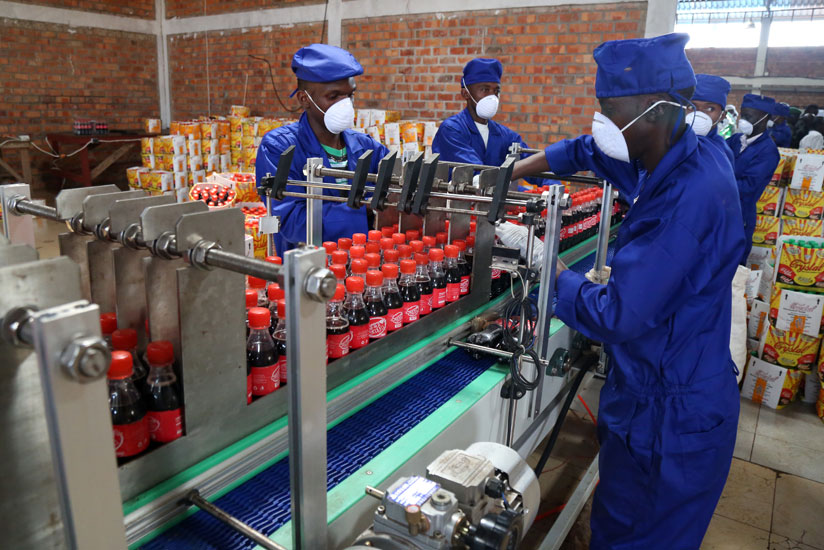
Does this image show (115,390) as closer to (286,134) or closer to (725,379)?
(725,379)

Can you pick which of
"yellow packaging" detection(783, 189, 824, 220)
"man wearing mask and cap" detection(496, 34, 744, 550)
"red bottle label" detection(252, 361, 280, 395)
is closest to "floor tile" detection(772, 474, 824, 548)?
"man wearing mask and cap" detection(496, 34, 744, 550)

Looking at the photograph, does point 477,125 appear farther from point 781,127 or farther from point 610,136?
point 781,127

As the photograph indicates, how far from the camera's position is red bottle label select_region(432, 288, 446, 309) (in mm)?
1747

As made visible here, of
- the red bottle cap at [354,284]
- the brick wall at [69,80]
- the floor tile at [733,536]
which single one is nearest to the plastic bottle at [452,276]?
the red bottle cap at [354,284]

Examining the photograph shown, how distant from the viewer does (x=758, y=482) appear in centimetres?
287

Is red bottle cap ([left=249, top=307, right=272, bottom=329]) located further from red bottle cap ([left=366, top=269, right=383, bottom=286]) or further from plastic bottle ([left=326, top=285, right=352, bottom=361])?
red bottle cap ([left=366, top=269, right=383, bottom=286])

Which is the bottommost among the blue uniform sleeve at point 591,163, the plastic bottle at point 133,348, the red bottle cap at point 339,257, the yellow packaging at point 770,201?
the yellow packaging at point 770,201

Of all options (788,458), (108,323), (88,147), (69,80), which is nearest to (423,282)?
(108,323)

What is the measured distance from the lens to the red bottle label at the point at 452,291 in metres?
1.82

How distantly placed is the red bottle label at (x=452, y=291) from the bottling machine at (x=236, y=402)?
31mm

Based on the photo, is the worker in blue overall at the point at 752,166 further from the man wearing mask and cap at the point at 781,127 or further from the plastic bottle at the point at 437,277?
the plastic bottle at the point at 437,277

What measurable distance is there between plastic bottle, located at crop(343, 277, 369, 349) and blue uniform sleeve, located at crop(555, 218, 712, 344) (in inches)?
22.6

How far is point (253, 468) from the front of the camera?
1.15 metres

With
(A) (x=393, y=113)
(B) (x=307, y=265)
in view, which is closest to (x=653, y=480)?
(B) (x=307, y=265)
